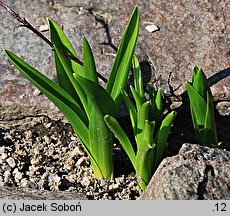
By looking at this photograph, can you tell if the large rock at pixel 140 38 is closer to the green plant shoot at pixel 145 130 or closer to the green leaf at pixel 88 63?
the green plant shoot at pixel 145 130

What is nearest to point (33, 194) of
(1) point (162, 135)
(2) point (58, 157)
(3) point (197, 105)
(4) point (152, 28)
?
(2) point (58, 157)

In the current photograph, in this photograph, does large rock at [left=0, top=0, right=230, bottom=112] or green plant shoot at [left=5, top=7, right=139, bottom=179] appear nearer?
green plant shoot at [left=5, top=7, right=139, bottom=179]

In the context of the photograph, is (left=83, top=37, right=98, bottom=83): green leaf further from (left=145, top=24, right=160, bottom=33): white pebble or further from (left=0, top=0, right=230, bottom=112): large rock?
(left=145, top=24, right=160, bottom=33): white pebble

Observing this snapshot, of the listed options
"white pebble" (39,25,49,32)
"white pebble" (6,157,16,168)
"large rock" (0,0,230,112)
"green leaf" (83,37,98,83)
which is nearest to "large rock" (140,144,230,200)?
"green leaf" (83,37,98,83)

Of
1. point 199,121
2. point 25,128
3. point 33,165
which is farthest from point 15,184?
point 199,121

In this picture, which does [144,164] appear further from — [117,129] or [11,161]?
[11,161]

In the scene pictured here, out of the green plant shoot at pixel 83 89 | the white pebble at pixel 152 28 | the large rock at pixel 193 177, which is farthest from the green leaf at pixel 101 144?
the white pebble at pixel 152 28

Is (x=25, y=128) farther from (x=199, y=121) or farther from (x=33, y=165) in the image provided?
(x=199, y=121)
